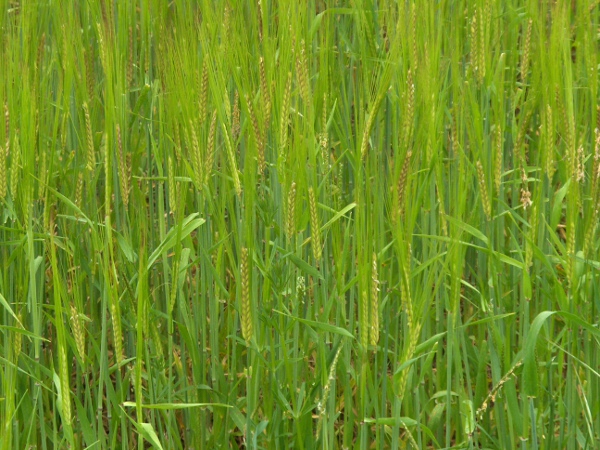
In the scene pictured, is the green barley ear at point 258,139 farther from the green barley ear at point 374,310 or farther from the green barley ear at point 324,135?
the green barley ear at point 374,310

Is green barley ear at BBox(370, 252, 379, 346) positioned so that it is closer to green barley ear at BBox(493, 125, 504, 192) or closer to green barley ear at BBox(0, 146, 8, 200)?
green barley ear at BBox(493, 125, 504, 192)

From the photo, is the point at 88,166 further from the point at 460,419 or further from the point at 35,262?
the point at 460,419

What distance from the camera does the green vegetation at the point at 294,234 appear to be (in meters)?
1.43

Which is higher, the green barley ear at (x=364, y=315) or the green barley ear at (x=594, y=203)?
the green barley ear at (x=594, y=203)

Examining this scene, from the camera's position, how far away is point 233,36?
5.11 feet

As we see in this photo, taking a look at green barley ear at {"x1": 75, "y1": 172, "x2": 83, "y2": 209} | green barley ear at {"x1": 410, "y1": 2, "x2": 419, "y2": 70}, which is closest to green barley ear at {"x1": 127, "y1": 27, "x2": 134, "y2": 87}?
green barley ear at {"x1": 75, "y1": 172, "x2": 83, "y2": 209}

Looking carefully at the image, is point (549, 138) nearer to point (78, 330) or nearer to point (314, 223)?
point (314, 223)

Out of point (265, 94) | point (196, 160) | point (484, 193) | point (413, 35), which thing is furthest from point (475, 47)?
point (196, 160)

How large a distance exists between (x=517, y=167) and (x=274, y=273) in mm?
551

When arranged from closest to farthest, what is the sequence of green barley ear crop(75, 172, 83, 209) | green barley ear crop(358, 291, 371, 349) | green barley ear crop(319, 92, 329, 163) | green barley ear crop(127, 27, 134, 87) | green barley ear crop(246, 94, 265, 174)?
1. green barley ear crop(358, 291, 371, 349)
2. green barley ear crop(246, 94, 265, 174)
3. green barley ear crop(319, 92, 329, 163)
4. green barley ear crop(75, 172, 83, 209)
5. green barley ear crop(127, 27, 134, 87)

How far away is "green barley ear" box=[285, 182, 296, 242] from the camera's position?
1434 mm

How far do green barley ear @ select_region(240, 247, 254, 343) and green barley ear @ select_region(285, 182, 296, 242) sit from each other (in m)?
0.08

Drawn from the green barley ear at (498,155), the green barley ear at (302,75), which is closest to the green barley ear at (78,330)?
the green barley ear at (302,75)

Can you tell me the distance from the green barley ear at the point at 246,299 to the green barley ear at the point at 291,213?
0.08m
